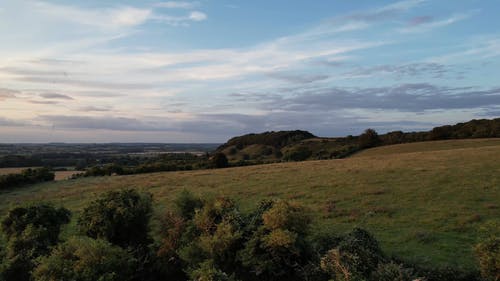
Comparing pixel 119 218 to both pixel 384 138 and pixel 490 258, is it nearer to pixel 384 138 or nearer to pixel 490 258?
pixel 490 258

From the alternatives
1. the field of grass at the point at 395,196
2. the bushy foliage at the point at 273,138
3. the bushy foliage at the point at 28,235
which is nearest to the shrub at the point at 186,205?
the field of grass at the point at 395,196

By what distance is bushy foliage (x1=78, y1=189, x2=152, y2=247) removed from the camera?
1082 cm

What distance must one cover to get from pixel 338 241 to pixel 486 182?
1406 centimetres

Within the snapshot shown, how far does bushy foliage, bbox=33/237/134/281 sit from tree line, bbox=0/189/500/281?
2 cm

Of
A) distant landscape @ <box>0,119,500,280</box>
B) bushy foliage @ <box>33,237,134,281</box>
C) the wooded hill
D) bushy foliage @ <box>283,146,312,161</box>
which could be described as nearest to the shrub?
distant landscape @ <box>0,119,500,280</box>

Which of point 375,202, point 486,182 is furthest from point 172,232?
point 486,182

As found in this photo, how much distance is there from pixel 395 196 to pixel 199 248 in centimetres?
1217

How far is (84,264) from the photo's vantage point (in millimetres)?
7914

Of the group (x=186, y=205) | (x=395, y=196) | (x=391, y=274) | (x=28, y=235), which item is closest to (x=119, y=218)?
(x=186, y=205)

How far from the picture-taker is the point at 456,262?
984 centimetres

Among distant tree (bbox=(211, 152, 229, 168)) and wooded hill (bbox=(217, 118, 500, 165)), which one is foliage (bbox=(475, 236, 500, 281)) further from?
wooded hill (bbox=(217, 118, 500, 165))

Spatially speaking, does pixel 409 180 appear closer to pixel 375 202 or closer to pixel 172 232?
pixel 375 202

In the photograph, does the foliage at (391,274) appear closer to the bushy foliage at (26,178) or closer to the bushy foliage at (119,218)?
the bushy foliage at (119,218)

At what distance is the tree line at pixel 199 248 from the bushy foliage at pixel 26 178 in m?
27.0
